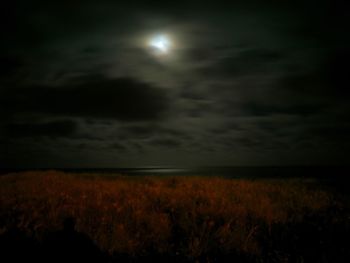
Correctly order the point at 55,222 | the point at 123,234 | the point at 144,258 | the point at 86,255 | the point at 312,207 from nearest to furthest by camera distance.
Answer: the point at 86,255, the point at 144,258, the point at 123,234, the point at 55,222, the point at 312,207

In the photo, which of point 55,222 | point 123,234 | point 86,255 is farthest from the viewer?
point 55,222

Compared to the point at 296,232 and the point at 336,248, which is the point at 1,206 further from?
the point at 336,248

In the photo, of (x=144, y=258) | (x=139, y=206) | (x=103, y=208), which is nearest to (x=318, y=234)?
(x=144, y=258)

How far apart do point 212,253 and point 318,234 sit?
275 centimetres

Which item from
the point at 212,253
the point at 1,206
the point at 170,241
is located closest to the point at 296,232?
the point at 212,253

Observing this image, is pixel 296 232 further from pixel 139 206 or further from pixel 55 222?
pixel 55 222

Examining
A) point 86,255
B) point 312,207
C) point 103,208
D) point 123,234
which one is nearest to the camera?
point 86,255

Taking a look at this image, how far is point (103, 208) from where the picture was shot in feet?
28.3

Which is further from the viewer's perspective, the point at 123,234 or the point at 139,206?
the point at 139,206

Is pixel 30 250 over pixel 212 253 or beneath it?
over

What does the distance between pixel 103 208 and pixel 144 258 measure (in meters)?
3.46

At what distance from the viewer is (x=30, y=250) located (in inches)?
128

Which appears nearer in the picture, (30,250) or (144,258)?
(30,250)

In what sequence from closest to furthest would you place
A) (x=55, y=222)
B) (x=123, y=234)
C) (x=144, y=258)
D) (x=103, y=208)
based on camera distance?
(x=144, y=258) → (x=123, y=234) → (x=55, y=222) → (x=103, y=208)
